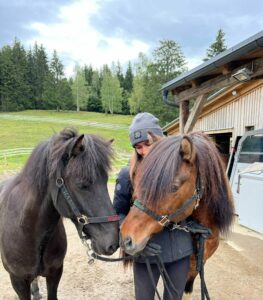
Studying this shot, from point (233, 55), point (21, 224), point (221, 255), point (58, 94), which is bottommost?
point (221, 255)

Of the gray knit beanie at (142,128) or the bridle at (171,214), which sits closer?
the bridle at (171,214)

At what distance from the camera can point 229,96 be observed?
773 cm

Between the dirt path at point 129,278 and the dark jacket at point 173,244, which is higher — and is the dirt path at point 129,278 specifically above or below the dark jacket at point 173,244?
below

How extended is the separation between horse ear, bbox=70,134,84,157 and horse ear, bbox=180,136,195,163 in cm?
57

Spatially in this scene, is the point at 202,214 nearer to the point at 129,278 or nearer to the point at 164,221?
the point at 164,221

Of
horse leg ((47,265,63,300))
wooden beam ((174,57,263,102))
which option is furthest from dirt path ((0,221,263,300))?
wooden beam ((174,57,263,102))

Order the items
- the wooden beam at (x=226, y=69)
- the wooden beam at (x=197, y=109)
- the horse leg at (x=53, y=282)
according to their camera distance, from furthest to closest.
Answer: the wooden beam at (x=197, y=109)
the wooden beam at (x=226, y=69)
the horse leg at (x=53, y=282)

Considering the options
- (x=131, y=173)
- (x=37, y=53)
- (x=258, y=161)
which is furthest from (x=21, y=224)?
(x=37, y=53)

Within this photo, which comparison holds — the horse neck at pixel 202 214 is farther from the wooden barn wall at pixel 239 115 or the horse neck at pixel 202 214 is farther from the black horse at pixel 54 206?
the wooden barn wall at pixel 239 115

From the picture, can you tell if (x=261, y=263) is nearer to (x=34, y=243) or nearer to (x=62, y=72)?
(x=34, y=243)

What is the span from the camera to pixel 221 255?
161 inches

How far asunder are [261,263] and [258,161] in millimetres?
1696

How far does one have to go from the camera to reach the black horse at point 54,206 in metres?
1.50

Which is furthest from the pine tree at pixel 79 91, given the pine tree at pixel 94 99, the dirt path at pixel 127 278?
the dirt path at pixel 127 278
